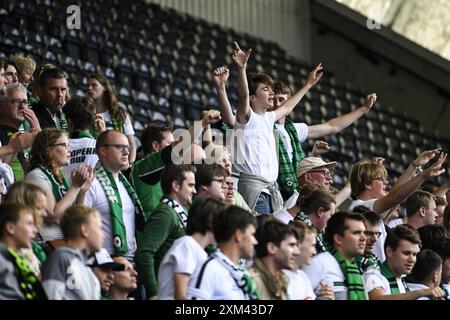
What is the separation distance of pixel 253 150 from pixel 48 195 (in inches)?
83.0

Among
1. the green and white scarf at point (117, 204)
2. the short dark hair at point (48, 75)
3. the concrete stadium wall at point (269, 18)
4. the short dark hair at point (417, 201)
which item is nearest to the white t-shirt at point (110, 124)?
the short dark hair at point (48, 75)

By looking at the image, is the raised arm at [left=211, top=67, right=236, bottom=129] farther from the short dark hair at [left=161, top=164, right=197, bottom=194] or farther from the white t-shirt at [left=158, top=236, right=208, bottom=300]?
the white t-shirt at [left=158, top=236, right=208, bottom=300]

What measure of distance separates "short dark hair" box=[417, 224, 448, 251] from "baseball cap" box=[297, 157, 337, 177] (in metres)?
0.82

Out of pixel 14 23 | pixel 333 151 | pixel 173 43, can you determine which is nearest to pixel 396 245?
pixel 14 23

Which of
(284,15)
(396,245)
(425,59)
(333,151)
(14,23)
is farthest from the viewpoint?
(284,15)

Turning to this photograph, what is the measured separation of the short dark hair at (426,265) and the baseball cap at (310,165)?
48.4 inches

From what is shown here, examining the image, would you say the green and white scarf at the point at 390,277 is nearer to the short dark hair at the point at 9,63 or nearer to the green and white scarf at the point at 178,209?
the green and white scarf at the point at 178,209

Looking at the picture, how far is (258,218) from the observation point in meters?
5.93

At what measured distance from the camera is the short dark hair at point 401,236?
6797mm

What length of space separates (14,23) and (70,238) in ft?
22.8

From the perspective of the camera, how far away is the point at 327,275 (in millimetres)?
6359

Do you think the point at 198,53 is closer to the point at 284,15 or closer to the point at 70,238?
the point at 284,15

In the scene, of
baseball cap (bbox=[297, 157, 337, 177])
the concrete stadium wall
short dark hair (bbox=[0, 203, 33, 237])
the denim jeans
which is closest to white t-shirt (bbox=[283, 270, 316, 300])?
short dark hair (bbox=[0, 203, 33, 237])
